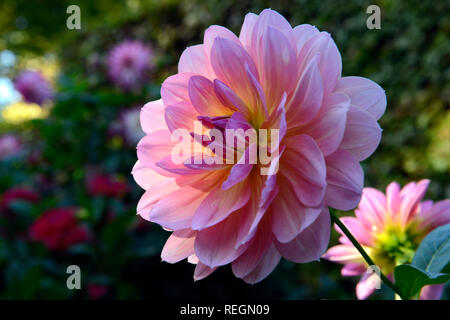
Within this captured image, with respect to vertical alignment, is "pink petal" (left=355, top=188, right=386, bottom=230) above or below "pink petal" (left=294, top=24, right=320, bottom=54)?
below

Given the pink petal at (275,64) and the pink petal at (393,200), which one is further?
the pink petal at (393,200)

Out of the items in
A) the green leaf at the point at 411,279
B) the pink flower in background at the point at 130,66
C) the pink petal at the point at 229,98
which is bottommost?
the green leaf at the point at 411,279

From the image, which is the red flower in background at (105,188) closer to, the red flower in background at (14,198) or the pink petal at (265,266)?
the red flower in background at (14,198)

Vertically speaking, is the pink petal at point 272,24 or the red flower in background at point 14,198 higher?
the pink petal at point 272,24

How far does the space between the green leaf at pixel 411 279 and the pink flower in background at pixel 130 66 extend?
1858 mm

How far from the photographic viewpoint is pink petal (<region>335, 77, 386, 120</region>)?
0.38 metres

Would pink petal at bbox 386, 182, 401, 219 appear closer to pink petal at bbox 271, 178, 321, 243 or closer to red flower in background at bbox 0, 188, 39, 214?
pink petal at bbox 271, 178, 321, 243

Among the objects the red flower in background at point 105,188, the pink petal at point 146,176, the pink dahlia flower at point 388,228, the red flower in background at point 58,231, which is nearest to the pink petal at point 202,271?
the pink petal at point 146,176

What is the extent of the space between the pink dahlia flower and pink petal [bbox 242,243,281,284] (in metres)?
0.17

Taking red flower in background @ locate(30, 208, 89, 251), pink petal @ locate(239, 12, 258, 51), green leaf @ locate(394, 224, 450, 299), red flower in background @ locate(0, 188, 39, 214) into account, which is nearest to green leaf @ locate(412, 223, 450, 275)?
green leaf @ locate(394, 224, 450, 299)

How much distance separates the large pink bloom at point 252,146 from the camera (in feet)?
1.22

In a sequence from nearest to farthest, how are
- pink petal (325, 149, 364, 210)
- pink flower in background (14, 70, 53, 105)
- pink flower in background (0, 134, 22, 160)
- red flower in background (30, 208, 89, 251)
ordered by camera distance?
pink petal (325, 149, 364, 210), red flower in background (30, 208, 89, 251), pink flower in background (14, 70, 53, 105), pink flower in background (0, 134, 22, 160)

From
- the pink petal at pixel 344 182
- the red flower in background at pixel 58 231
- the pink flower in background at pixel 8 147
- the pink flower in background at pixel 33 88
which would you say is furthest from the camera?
the pink flower in background at pixel 8 147
